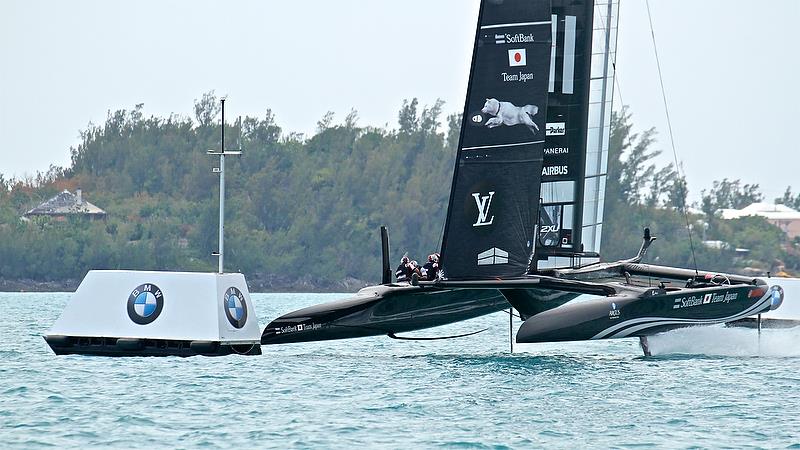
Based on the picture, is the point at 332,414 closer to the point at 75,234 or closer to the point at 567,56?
the point at 567,56

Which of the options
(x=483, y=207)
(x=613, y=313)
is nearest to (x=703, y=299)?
(x=613, y=313)

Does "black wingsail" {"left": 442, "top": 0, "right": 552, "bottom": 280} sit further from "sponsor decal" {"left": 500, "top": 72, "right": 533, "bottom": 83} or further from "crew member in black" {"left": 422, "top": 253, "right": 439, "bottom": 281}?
"crew member in black" {"left": 422, "top": 253, "right": 439, "bottom": 281}

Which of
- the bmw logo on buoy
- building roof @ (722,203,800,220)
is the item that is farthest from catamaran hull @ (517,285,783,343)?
building roof @ (722,203,800,220)

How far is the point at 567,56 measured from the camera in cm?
2544

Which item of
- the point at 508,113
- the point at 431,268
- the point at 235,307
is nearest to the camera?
the point at 235,307

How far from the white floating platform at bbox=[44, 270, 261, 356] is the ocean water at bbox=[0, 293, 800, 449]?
343 millimetres

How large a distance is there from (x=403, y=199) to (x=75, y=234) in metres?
18.7

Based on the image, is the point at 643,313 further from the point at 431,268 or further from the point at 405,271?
the point at 405,271

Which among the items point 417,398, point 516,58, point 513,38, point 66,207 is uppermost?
point 513,38

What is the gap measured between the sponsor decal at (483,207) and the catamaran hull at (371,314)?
3.74 ft

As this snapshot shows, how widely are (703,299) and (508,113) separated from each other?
152 inches

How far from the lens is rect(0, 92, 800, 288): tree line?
3310 inches

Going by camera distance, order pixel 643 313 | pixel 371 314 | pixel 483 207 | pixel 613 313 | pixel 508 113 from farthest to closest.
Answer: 1. pixel 371 314
2. pixel 483 207
3. pixel 508 113
4. pixel 643 313
5. pixel 613 313

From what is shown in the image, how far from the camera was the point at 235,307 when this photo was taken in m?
20.8
